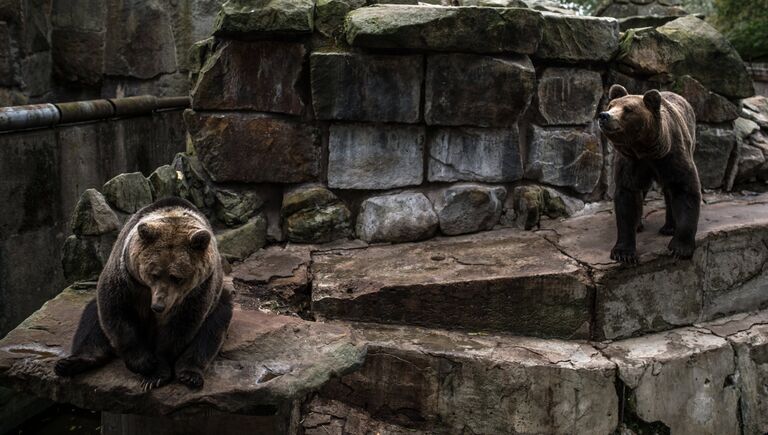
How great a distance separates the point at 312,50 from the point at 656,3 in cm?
464

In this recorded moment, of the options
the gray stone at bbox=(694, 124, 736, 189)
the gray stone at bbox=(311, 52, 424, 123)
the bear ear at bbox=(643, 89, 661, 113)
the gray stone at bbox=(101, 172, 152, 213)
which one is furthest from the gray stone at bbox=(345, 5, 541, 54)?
the gray stone at bbox=(694, 124, 736, 189)

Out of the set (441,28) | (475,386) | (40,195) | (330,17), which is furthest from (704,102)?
(40,195)

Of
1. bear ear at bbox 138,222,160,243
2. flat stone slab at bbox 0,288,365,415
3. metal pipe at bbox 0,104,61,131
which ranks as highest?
metal pipe at bbox 0,104,61,131

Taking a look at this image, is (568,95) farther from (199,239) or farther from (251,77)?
(199,239)

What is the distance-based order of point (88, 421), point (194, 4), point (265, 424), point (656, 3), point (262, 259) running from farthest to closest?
point (656, 3), point (194, 4), point (88, 421), point (262, 259), point (265, 424)

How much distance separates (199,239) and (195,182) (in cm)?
219

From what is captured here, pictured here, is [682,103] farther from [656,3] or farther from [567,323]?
[656,3]

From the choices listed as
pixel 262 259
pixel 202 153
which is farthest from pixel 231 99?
pixel 262 259

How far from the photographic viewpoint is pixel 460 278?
179 inches

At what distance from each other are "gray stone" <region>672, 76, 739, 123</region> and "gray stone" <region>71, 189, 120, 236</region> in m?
4.52

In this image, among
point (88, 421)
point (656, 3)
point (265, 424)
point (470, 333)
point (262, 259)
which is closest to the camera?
point (265, 424)

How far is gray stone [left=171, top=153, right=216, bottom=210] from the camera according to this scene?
5094 mm

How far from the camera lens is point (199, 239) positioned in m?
3.05

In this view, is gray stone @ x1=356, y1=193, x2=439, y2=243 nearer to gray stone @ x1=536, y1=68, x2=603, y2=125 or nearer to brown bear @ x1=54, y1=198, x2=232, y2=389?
gray stone @ x1=536, y1=68, x2=603, y2=125
